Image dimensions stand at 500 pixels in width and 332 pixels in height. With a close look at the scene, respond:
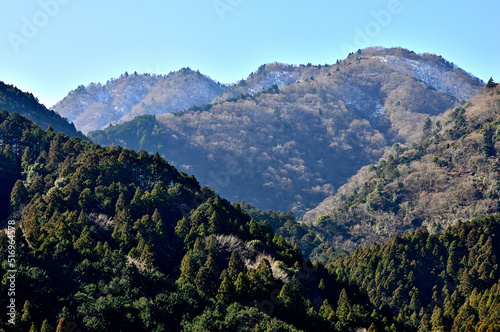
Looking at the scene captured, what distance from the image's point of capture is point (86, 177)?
64.1 m

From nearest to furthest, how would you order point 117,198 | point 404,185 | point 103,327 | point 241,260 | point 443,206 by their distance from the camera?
point 103,327 → point 241,260 → point 117,198 → point 443,206 → point 404,185

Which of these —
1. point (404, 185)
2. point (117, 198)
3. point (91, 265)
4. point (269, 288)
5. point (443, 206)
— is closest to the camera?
point (91, 265)

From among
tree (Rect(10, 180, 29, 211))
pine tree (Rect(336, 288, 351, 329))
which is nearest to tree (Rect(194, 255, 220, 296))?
pine tree (Rect(336, 288, 351, 329))

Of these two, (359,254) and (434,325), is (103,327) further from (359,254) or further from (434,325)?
(359,254)

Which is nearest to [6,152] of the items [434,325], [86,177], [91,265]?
[86,177]

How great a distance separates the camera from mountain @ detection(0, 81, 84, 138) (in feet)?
342

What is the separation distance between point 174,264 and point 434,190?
215 ft

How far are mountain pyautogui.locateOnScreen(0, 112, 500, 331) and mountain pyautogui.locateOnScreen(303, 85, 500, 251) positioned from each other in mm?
27556

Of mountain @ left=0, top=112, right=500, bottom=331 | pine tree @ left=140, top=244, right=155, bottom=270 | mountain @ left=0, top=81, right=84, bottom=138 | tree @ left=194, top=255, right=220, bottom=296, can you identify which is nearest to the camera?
mountain @ left=0, top=112, right=500, bottom=331

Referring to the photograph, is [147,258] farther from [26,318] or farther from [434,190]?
[434,190]

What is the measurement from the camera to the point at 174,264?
182 ft

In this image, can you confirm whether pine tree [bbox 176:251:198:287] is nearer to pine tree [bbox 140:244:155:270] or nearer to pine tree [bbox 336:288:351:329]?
pine tree [bbox 140:244:155:270]

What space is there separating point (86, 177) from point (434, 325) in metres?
37.5

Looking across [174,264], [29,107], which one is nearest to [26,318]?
[174,264]
